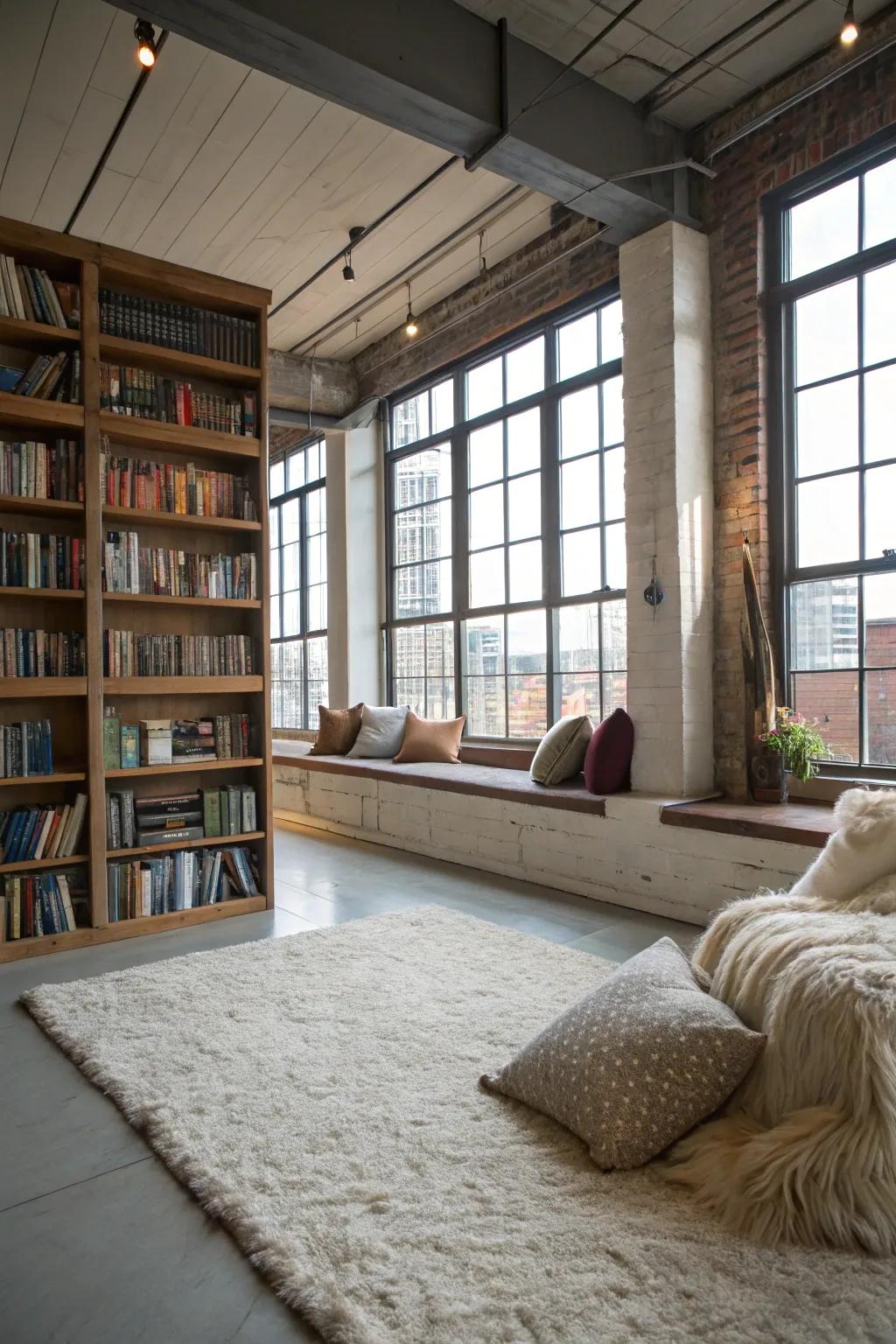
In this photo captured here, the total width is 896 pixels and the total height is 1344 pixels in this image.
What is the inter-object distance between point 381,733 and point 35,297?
3.93m

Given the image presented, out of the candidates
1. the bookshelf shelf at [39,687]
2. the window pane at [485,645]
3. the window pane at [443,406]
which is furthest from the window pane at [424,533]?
the bookshelf shelf at [39,687]

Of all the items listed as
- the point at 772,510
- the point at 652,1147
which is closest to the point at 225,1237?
the point at 652,1147

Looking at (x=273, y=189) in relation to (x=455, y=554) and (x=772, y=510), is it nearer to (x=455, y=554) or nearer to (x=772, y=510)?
(x=455, y=554)

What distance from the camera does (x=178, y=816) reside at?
4.02m

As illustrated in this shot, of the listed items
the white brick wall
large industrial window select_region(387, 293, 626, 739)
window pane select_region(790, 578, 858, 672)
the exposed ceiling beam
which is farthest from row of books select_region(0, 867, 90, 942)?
window pane select_region(790, 578, 858, 672)

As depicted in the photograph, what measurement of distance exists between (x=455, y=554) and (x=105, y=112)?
357 centimetres

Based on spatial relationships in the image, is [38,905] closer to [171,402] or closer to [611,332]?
[171,402]

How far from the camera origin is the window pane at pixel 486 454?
20.6ft

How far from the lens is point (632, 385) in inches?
179

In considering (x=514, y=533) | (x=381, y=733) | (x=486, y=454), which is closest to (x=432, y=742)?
(x=381, y=733)

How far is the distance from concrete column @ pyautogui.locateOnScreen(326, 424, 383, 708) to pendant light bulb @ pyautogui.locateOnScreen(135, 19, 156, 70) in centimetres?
406

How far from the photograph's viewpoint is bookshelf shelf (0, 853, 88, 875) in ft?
11.5

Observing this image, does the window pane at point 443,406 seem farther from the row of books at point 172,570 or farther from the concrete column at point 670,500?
the row of books at point 172,570

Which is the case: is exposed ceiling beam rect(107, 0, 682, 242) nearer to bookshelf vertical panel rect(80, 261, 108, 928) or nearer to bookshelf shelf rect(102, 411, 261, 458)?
bookshelf vertical panel rect(80, 261, 108, 928)
